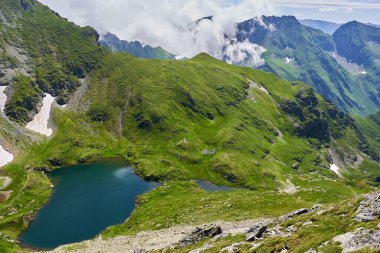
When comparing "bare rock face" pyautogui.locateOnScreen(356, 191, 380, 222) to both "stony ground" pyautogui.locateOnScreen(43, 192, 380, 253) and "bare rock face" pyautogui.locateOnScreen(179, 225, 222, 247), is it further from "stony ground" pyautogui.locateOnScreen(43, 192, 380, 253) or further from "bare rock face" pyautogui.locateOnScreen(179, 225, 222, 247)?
"bare rock face" pyautogui.locateOnScreen(179, 225, 222, 247)

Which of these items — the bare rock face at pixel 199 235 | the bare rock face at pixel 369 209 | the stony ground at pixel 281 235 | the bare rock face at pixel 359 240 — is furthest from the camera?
the bare rock face at pixel 199 235

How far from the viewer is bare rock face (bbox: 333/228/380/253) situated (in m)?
34.0

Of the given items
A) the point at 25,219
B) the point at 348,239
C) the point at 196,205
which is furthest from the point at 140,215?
the point at 348,239

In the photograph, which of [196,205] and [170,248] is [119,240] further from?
[196,205]

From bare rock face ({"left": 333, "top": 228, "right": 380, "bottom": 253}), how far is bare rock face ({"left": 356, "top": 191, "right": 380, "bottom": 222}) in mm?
4207

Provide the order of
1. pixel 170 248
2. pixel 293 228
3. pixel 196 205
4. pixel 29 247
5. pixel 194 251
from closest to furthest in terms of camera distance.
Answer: pixel 293 228 < pixel 194 251 < pixel 170 248 < pixel 29 247 < pixel 196 205

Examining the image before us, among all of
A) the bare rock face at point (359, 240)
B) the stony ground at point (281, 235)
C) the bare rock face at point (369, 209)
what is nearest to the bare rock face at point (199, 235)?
the stony ground at point (281, 235)

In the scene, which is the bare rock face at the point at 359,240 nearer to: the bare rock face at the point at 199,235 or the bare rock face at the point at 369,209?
the bare rock face at the point at 369,209

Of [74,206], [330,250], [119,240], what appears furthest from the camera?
[74,206]

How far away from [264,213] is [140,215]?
74981mm

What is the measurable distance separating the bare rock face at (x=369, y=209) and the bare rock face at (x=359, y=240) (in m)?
4.21

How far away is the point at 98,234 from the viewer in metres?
155

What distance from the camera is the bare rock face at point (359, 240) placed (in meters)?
34.0

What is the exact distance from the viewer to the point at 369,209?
142 feet
